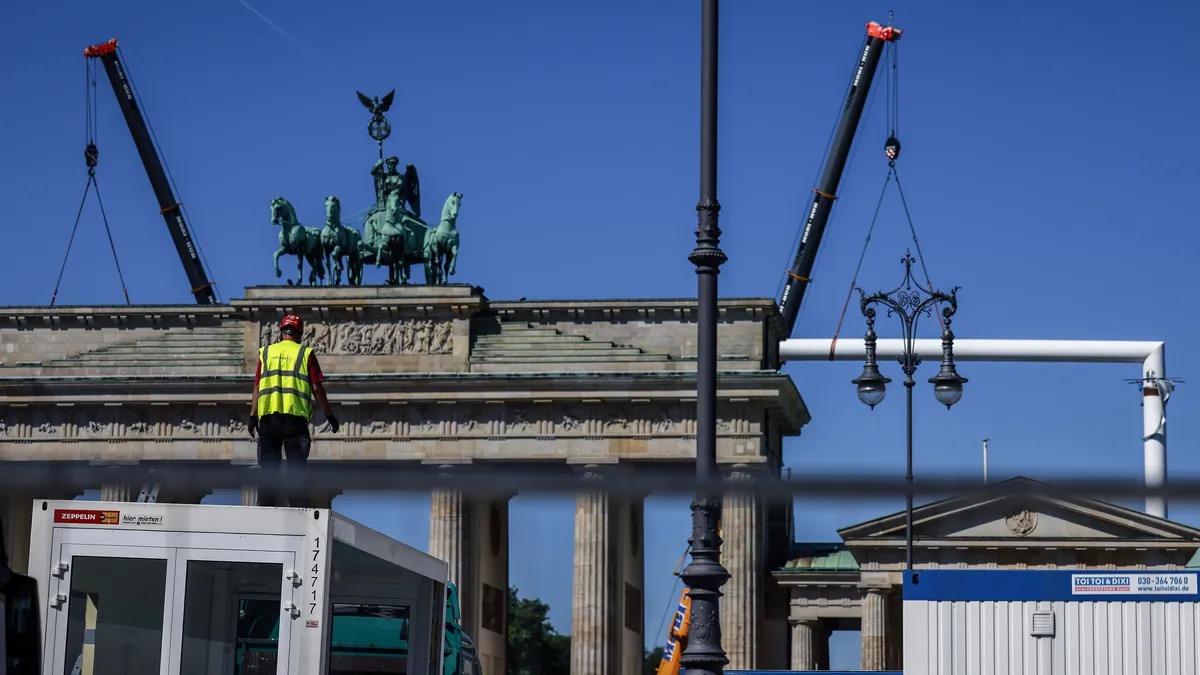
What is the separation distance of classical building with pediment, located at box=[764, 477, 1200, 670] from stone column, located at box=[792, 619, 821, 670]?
3 cm

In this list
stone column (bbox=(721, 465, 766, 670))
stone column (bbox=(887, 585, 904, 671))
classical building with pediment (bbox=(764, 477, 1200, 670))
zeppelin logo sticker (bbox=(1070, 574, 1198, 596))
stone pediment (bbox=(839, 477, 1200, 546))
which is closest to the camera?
zeppelin logo sticker (bbox=(1070, 574, 1198, 596))

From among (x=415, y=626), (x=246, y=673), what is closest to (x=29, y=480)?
(x=246, y=673)

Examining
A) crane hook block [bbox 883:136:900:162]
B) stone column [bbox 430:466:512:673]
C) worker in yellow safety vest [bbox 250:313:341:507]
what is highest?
crane hook block [bbox 883:136:900:162]

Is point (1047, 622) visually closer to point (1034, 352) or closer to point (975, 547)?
point (975, 547)

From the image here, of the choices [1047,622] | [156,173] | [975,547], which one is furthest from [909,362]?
[156,173]

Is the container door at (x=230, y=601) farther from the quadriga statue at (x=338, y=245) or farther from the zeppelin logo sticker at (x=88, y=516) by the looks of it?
the quadriga statue at (x=338, y=245)

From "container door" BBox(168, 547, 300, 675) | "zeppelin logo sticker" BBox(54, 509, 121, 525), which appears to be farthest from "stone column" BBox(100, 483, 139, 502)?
"container door" BBox(168, 547, 300, 675)

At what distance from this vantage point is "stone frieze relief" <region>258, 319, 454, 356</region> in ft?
232

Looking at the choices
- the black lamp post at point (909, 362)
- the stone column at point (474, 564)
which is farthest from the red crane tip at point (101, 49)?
the black lamp post at point (909, 362)

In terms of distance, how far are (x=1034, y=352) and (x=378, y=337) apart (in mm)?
24429

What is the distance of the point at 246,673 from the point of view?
45.0 ft

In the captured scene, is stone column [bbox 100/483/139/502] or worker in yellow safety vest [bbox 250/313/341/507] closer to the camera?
stone column [bbox 100/483/139/502]

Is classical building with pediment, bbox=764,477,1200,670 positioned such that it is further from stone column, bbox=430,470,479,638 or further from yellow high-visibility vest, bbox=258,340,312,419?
yellow high-visibility vest, bbox=258,340,312,419

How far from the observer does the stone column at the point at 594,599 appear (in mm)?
68062
